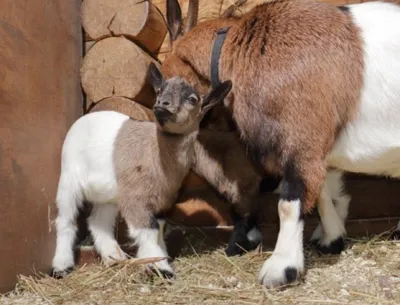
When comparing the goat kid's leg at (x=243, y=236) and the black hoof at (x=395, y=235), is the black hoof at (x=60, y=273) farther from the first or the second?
the black hoof at (x=395, y=235)

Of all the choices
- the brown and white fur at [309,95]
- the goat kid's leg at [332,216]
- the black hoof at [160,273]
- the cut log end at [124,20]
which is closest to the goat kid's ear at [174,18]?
the cut log end at [124,20]

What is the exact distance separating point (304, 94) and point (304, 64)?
0.16 metres

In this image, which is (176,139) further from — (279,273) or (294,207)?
(279,273)

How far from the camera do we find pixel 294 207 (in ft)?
9.84

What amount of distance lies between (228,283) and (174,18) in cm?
168

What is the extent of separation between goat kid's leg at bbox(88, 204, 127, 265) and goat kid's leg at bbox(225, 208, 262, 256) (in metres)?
0.66

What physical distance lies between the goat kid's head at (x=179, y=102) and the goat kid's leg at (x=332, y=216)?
35.6 inches

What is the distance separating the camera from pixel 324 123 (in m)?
3.02

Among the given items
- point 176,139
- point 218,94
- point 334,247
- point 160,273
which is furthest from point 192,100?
point 334,247

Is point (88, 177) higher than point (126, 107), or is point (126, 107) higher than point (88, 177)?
point (126, 107)

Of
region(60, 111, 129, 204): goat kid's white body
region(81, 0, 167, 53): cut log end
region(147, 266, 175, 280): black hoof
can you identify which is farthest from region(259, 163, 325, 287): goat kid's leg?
region(81, 0, 167, 53): cut log end

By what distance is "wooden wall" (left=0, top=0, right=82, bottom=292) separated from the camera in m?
3.11

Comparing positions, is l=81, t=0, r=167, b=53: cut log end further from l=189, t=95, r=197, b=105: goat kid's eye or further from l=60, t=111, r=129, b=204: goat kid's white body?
l=189, t=95, r=197, b=105: goat kid's eye

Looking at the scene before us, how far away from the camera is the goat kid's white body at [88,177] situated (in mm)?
3580
